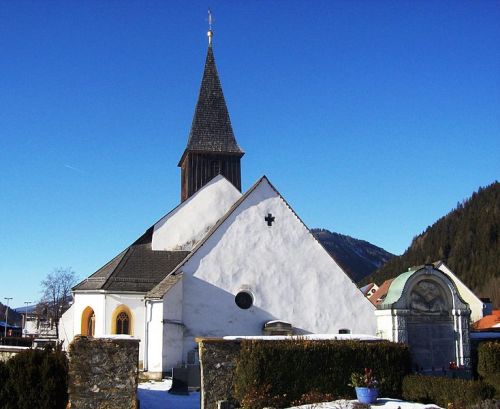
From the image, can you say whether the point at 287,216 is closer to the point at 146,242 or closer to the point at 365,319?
the point at 365,319

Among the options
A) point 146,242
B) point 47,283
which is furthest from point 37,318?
point 146,242

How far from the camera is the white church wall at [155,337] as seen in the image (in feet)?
73.2

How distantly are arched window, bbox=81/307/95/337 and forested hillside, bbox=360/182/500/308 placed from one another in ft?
270

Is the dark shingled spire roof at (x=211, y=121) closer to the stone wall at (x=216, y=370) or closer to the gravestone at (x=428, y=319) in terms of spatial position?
the gravestone at (x=428, y=319)

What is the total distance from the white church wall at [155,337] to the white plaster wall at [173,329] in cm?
18

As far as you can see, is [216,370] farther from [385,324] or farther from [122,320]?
[122,320]

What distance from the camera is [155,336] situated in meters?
22.8

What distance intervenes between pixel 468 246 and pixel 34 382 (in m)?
112

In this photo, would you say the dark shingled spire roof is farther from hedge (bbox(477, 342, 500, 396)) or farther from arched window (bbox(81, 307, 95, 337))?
hedge (bbox(477, 342, 500, 396))

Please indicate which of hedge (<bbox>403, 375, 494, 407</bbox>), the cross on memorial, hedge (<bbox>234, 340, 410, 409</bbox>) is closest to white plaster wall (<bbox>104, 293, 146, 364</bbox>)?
the cross on memorial

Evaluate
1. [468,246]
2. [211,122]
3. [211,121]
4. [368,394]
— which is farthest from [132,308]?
[468,246]

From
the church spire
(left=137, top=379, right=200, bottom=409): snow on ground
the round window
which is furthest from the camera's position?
the church spire

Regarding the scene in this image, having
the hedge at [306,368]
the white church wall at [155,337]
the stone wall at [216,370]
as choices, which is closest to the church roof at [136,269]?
the white church wall at [155,337]

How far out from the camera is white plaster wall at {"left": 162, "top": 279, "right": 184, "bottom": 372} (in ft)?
72.8
